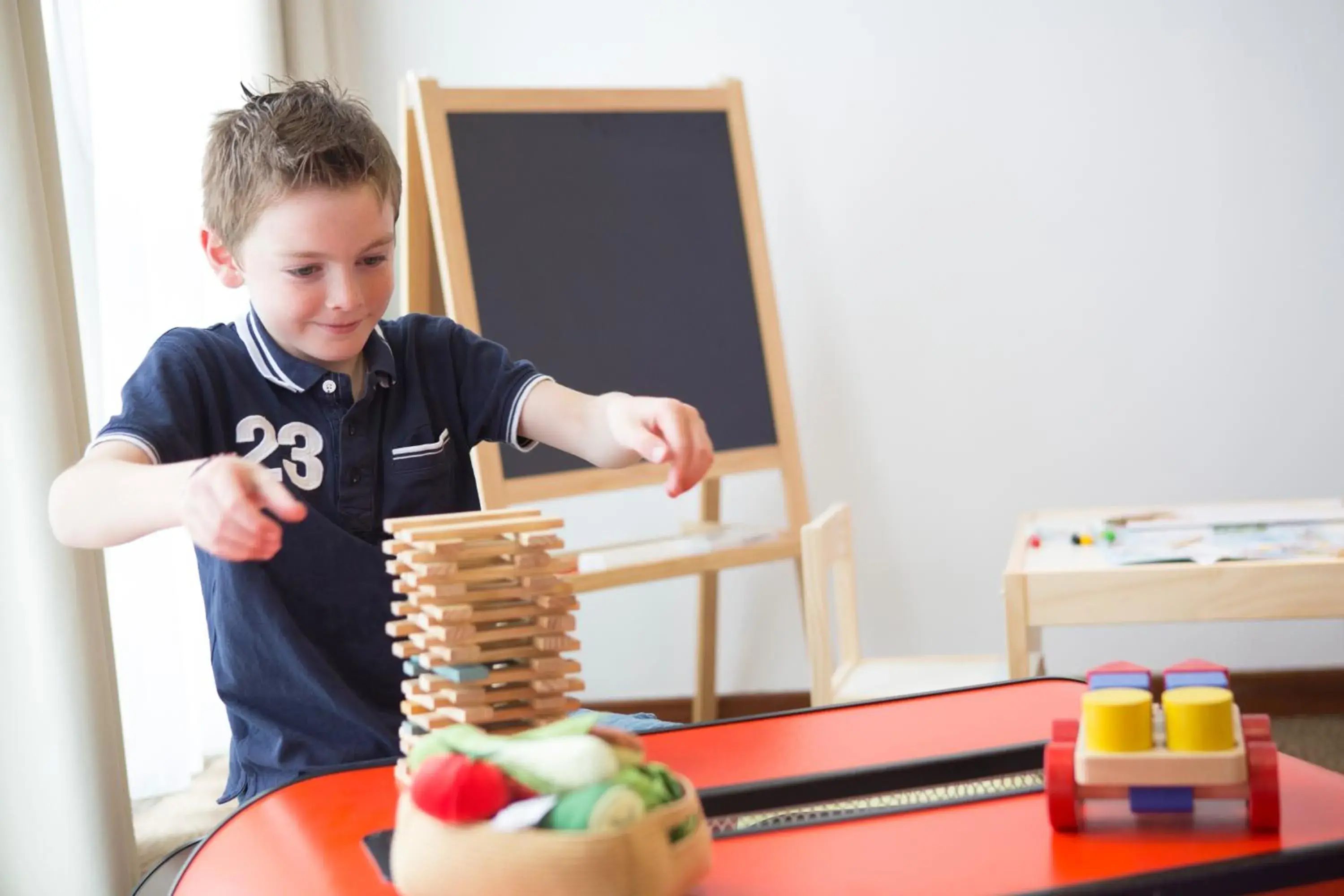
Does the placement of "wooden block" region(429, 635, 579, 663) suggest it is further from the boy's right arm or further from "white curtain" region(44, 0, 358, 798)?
"white curtain" region(44, 0, 358, 798)

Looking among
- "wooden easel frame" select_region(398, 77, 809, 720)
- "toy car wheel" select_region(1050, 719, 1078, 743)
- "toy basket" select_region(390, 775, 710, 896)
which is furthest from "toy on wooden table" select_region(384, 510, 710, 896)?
"wooden easel frame" select_region(398, 77, 809, 720)

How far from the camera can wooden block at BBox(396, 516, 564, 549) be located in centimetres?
82

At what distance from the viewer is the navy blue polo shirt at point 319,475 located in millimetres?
1081

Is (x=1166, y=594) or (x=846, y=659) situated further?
(x=846, y=659)

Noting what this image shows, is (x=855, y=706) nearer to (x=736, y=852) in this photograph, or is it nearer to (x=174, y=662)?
(x=736, y=852)

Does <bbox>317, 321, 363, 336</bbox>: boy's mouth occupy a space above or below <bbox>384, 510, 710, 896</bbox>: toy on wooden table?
above

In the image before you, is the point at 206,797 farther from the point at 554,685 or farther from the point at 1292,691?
the point at 1292,691

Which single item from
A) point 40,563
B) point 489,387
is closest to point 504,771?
point 489,387

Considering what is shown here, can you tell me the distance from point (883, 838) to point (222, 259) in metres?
0.85

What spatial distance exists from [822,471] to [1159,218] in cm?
90

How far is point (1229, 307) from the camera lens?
2906mm

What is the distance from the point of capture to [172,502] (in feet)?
2.93

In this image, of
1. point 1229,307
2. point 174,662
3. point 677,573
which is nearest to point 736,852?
point 677,573

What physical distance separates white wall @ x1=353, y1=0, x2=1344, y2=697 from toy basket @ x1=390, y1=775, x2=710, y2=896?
244cm
